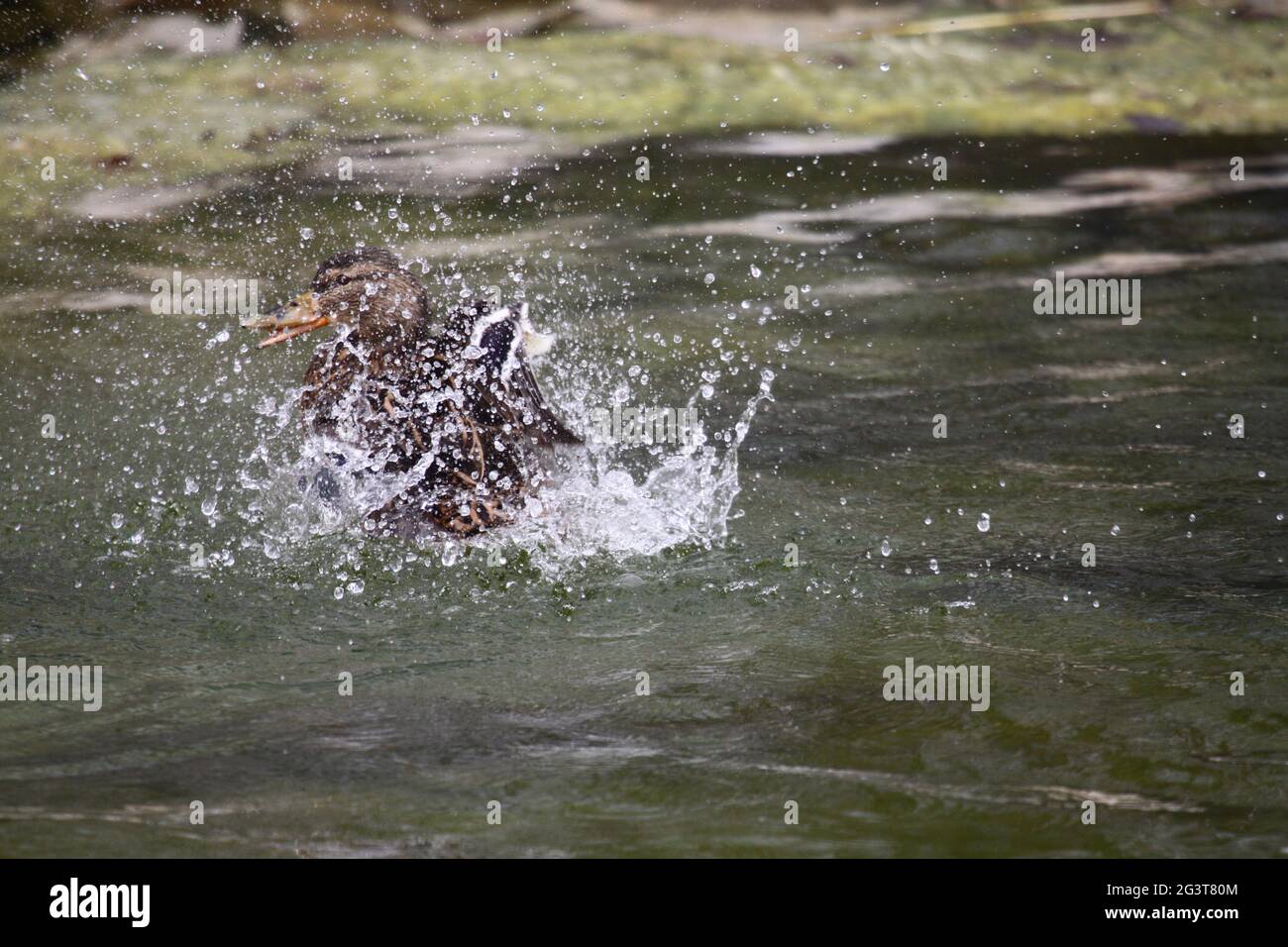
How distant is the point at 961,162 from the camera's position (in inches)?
394

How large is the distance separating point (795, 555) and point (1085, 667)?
119 cm

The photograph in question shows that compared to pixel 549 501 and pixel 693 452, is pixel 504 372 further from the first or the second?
pixel 693 452

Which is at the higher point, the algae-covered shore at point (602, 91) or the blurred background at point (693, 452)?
the algae-covered shore at point (602, 91)

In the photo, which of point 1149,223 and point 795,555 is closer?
point 795,555

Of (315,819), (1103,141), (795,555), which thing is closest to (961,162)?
(1103,141)

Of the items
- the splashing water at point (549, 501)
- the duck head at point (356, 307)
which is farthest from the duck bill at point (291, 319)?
the splashing water at point (549, 501)

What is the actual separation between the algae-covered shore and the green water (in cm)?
70

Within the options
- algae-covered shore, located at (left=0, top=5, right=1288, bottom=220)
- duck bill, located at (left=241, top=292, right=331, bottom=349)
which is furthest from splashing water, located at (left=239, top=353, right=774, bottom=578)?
algae-covered shore, located at (left=0, top=5, right=1288, bottom=220)

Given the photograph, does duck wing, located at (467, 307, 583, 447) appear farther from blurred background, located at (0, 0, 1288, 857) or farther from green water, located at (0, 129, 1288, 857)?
green water, located at (0, 129, 1288, 857)

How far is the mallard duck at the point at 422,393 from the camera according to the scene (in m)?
5.27

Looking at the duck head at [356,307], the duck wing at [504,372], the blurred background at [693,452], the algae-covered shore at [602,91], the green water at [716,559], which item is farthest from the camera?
the algae-covered shore at [602,91]

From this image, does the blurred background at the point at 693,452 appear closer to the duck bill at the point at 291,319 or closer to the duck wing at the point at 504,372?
the duck wing at the point at 504,372

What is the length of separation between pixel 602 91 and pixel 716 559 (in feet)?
20.3

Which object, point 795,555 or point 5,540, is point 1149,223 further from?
point 5,540
